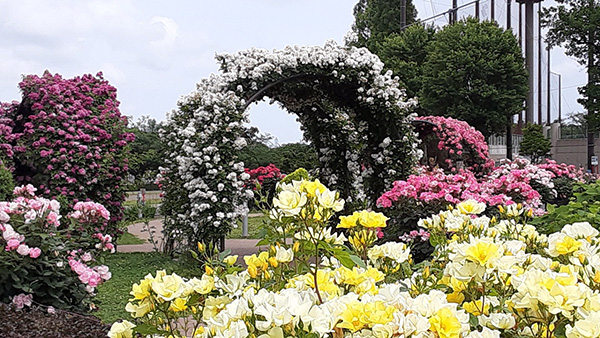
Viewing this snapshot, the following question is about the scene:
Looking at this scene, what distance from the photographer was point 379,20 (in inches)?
988

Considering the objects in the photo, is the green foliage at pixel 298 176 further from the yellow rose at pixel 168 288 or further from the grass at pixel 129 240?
the grass at pixel 129 240

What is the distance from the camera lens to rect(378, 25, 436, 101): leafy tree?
68.3 ft

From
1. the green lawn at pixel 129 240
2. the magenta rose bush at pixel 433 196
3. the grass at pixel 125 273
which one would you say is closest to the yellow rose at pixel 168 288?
the grass at pixel 125 273

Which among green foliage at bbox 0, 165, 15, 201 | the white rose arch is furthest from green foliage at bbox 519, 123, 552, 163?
green foliage at bbox 0, 165, 15, 201

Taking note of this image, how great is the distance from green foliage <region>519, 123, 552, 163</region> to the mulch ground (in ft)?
77.2

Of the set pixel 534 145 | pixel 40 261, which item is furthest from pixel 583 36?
pixel 40 261

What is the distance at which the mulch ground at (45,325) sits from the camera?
2.40 metres

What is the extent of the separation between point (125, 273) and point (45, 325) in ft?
14.1

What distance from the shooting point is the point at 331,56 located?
7000 mm

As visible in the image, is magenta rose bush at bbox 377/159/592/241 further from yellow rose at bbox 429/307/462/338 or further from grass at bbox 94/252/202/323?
yellow rose at bbox 429/307/462/338

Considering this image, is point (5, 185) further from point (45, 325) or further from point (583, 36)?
point (583, 36)

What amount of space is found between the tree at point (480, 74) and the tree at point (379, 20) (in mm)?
5820

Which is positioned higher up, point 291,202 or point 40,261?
point 291,202

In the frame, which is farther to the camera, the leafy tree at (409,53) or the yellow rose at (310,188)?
the leafy tree at (409,53)
